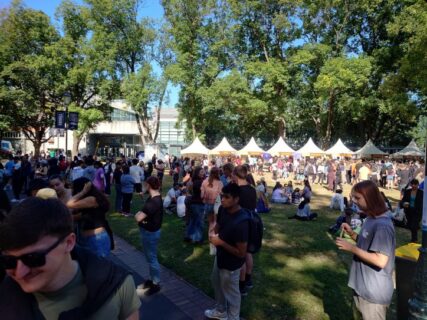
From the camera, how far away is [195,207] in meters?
8.46

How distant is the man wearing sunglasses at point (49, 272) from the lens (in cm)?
149

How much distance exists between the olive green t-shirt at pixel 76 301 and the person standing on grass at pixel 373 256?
211 centimetres

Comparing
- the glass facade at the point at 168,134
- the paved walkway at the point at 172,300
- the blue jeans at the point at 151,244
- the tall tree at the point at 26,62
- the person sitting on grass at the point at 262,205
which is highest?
the tall tree at the point at 26,62

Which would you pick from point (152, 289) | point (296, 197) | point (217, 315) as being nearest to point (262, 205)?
point (296, 197)

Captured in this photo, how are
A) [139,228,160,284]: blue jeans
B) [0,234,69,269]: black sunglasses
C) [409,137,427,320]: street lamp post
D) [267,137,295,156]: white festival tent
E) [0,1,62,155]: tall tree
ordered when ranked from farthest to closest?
Result: 1. [0,1,62,155]: tall tree
2. [267,137,295,156]: white festival tent
3. [139,228,160,284]: blue jeans
4. [409,137,427,320]: street lamp post
5. [0,234,69,269]: black sunglasses

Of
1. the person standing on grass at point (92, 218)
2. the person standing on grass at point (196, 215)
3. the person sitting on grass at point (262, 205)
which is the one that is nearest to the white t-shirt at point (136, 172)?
the person sitting on grass at point (262, 205)

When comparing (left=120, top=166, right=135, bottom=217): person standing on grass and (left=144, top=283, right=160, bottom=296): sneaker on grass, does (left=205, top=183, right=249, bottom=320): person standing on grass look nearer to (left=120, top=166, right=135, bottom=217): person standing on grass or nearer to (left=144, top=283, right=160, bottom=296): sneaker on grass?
(left=144, top=283, right=160, bottom=296): sneaker on grass

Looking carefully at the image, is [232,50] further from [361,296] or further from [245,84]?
[361,296]

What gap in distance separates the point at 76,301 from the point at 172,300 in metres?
4.07

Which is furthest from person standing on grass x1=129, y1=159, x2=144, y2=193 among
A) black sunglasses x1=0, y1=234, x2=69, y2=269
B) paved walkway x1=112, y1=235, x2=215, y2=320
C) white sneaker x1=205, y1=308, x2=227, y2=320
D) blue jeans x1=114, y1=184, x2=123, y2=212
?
black sunglasses x1=0, y1=234, x2=69, y2=269

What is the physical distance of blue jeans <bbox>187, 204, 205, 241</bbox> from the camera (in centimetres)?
843

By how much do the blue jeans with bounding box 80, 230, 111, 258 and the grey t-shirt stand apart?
122 inches

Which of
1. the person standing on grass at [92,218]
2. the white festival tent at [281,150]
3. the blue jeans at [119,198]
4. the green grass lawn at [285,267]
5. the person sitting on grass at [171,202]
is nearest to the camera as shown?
the person standing on grass at [92,218]

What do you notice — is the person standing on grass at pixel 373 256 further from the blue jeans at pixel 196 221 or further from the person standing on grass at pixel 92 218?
the blue jeans at pixel 196 221
